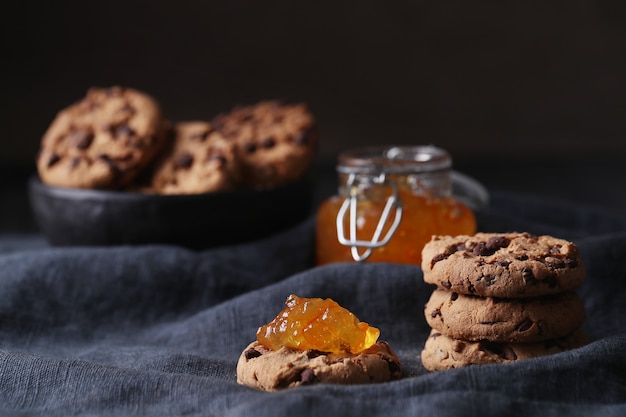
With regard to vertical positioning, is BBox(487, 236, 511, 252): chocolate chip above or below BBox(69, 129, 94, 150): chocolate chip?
above

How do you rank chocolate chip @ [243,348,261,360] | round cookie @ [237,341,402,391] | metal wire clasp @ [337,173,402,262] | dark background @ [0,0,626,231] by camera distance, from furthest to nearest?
dark background @ [0,0,626,231], metal wire clasp @ [337,173,402,262], chocolate chip @ [243,348,261,360], round cookie @ [237,341,402,391]

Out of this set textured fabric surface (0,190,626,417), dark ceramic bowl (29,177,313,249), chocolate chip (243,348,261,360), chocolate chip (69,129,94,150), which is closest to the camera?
textured fabric surface (0,190,626,417)

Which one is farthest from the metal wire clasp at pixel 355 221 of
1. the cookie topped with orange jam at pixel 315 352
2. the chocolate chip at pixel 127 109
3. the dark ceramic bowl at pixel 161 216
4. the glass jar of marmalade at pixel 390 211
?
the chocolate chip at pixel 127 109

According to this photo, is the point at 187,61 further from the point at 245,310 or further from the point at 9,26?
the point at 245,310

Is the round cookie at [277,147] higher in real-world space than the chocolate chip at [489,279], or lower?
lower

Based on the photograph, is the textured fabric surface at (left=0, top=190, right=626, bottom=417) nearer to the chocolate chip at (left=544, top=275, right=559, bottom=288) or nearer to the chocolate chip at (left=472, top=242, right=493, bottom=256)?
the chocolate chip at (left=544, top=275, right=559, bottom=288)

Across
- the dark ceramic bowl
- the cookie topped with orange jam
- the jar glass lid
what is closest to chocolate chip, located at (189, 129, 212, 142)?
the dark ceramic bowl

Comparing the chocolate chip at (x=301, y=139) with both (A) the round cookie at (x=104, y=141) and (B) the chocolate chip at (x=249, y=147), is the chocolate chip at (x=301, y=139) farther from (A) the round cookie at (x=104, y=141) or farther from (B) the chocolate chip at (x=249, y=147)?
(A) the round cookie at (x=104, y=141)
